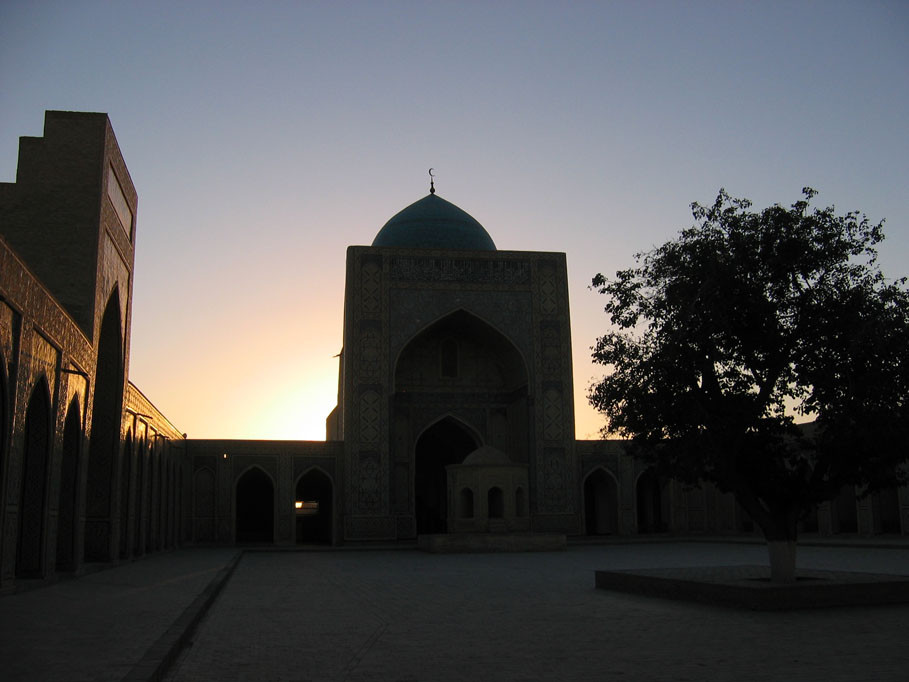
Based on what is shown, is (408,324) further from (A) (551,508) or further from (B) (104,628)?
(B) (104,628)

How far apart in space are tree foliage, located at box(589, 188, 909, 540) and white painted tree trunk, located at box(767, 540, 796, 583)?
11cm

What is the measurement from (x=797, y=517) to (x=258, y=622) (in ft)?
15.5

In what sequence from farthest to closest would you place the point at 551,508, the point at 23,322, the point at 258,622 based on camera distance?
the point at 551,508 → the point at 23,322 → the point at 258,622

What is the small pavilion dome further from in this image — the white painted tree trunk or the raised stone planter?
the white painted tree trunk

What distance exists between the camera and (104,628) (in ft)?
19.5

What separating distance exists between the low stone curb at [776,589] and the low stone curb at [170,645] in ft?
12.9

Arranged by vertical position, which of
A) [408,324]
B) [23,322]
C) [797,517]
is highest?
[408,324]

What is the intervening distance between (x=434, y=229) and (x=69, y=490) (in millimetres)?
14984

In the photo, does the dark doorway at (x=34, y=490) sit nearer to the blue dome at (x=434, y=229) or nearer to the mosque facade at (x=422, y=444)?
the mosque facade at (x=422, y=444)

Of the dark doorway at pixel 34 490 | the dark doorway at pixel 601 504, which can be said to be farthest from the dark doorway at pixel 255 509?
the dark doorway at pixel 34 490

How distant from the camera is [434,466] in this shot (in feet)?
88.0

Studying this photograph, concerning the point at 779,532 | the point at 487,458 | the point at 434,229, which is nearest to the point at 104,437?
the point at 487,458

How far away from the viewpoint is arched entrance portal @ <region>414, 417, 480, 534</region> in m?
25.7

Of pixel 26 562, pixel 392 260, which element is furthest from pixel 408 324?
pixel 26 562
